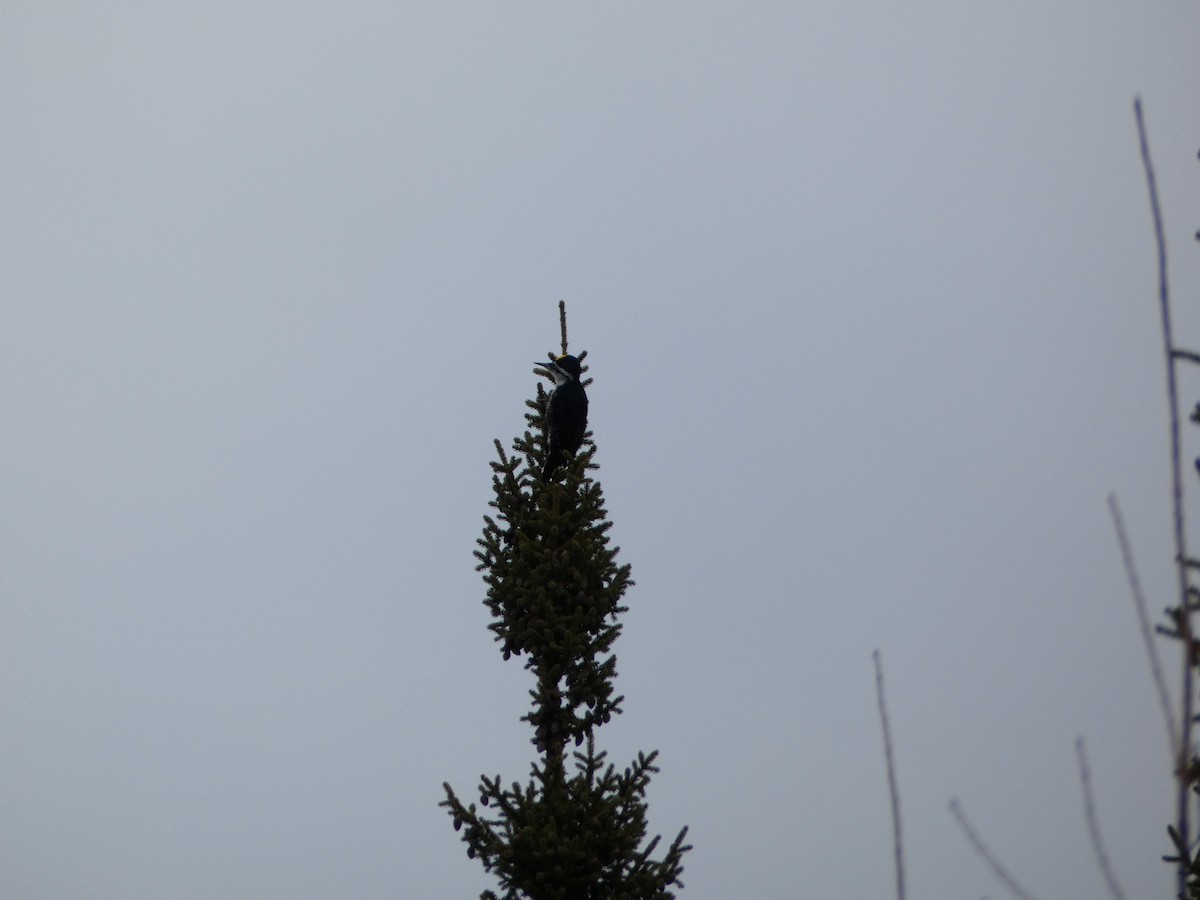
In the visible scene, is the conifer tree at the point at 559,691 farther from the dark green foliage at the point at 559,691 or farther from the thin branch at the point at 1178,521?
the thin branch at the point at 1178,521

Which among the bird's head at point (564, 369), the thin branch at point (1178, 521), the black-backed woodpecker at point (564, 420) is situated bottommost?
the thin branch at point (1178, 521)

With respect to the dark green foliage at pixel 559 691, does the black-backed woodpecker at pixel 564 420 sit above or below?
above

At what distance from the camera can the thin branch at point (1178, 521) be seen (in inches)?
70.9

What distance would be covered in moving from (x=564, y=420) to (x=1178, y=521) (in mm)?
9561

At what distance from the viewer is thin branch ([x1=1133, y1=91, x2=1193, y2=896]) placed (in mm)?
1801

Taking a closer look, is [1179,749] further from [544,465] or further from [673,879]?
[544,465]

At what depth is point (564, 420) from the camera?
11.3m

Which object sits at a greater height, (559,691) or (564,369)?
(564,369)

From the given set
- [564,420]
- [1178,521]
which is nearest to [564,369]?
[564,420]

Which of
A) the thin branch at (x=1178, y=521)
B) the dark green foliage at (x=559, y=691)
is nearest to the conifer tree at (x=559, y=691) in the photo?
the dark green foliage at (x=559, y=691)

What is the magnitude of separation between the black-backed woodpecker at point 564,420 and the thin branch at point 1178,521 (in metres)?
9.35

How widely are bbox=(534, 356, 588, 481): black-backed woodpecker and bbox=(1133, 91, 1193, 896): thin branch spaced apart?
935cm

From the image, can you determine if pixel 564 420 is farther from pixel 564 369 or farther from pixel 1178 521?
pixel 1178 521

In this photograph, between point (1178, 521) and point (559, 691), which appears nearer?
point (1178, 521)
